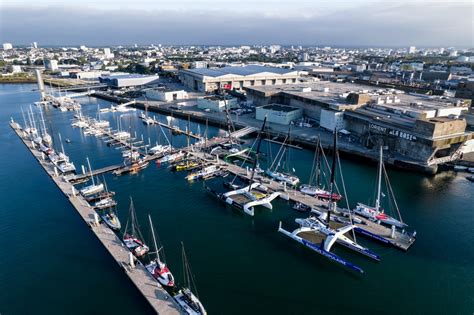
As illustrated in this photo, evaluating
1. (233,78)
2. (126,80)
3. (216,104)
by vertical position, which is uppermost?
(233,78)

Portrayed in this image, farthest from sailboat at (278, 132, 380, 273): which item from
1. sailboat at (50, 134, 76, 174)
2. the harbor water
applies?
sailboat at (50, 134, 76, 174)

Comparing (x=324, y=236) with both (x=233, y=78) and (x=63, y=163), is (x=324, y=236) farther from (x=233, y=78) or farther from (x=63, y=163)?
(x=233, y=78)

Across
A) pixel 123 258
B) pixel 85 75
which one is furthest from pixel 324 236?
pixel 85 75

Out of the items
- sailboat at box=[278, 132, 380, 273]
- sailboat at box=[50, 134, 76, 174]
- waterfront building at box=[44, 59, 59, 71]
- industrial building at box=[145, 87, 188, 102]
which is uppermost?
waterfront building at box=[44, 59, 59, 71]

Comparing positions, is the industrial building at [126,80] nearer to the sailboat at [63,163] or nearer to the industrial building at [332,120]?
the sailboat at [63,163]

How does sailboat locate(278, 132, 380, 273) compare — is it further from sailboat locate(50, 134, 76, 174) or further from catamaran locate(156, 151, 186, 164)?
sailboat locate(50, 134, 76, 174)

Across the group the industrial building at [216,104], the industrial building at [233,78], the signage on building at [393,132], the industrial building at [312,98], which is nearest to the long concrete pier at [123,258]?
the signage on building at [393,132]

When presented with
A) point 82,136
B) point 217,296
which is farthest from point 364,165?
point 82,136
